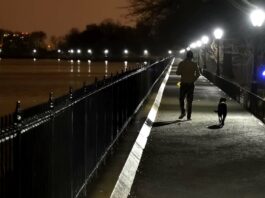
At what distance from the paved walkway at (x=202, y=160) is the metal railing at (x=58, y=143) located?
936 mm

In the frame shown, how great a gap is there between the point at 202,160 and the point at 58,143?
5791 millimetres

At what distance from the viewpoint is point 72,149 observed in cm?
800

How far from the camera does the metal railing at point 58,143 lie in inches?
203

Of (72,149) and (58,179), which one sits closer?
(58,179)

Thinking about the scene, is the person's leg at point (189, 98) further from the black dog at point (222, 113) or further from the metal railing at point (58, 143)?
the metal railing at point (58, 143)

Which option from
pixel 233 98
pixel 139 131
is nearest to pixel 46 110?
pixel 139 131

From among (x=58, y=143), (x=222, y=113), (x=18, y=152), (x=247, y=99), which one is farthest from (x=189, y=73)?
(x=18, y=152)

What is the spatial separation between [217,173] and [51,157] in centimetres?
507

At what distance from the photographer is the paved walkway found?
9898mm

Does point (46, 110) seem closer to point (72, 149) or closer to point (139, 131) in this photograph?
point (72, 149)

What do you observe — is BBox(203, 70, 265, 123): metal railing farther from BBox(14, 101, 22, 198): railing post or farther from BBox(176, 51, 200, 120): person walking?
BBox(14, 101, 22, 198): railing post

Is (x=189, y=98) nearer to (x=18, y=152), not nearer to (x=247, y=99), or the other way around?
(x=247, y=99)

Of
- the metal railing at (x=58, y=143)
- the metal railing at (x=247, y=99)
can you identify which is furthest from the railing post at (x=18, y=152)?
the metal railing at (x=247, y=99)

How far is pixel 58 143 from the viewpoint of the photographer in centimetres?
703
